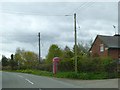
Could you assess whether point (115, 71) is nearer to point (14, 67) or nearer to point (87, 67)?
point (87, 67)

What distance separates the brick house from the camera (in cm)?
6262

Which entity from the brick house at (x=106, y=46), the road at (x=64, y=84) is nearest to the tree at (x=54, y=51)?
the brick house at (x=106, y=46)

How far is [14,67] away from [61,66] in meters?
50.3

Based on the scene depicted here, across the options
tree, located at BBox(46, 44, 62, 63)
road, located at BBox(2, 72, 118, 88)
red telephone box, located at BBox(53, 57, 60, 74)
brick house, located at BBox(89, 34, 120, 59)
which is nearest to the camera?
road, located at BBox(2, 72, 118, 88)

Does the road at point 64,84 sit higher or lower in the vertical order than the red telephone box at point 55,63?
lower

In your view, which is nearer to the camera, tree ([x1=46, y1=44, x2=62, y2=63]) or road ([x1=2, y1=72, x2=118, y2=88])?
road ([x1=2, y1=72, x2=118, y2=88])

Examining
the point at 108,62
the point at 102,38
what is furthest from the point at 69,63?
the point at 102,38

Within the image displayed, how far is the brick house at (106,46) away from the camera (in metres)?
62.6

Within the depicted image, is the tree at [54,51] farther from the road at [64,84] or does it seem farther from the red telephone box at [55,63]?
the road at [64,84]

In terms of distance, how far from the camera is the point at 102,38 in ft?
217

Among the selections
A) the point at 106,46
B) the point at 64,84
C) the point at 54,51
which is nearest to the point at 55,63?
the point at 106,46

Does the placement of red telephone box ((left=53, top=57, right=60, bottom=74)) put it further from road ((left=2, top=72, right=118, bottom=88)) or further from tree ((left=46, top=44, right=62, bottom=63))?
tree ((left=46, top=44, right=62, bottom=63))

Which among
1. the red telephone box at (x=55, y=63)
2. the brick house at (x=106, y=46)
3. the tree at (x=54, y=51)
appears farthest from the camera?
the tree at (x=54, y=51)

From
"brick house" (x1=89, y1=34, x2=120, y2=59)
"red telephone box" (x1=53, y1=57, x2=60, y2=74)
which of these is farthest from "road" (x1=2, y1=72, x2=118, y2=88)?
"brick house" (x1=89, y1=34, x2=120, y2=59)
